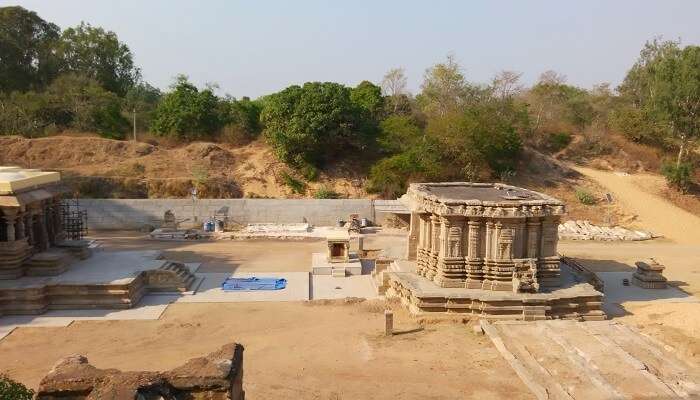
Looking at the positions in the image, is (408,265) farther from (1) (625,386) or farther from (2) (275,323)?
(1) (625,386)

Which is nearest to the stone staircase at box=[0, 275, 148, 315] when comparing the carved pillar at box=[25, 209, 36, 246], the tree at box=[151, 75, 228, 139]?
the carved pillar at box=[25, 209, 36, 246]

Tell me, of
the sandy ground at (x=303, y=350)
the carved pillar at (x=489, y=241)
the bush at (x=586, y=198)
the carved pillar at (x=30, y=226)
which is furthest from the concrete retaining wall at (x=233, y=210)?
the carved pillar at (x=489, y=241)

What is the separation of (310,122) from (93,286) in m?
18.1

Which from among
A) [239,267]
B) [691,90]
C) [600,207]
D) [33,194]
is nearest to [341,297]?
[239,267]

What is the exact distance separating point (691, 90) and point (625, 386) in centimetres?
2752

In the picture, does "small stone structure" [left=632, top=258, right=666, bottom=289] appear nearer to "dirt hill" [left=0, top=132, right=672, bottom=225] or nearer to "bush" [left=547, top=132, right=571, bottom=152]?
"dirt hill" [left=0, top=132, right=672, bottom=225]

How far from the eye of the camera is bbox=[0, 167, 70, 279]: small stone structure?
15.8 meters

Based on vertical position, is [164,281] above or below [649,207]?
below

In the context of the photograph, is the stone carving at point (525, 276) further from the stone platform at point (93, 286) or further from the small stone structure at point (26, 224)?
the small stone structure at point (26, 224)

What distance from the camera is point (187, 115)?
122 feet

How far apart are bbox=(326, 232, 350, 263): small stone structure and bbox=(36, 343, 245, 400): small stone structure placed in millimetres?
12667

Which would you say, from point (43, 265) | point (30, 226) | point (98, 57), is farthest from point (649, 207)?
point (98, 57)

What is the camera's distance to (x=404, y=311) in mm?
15539

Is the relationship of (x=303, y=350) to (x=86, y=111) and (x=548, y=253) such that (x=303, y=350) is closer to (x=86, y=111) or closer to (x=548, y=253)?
(x=548, y=253)
